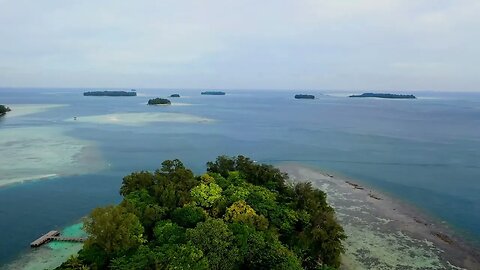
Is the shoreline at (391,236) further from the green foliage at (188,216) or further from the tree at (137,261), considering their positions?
the tree at (137,261)

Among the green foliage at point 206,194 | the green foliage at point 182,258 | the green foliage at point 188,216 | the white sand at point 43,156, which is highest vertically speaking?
the green foliage at point 206,194

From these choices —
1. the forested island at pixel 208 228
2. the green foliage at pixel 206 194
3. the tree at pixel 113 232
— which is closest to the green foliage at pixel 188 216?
the forested island at pixel 208 228

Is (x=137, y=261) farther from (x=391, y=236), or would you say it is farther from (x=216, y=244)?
(x=391, y=236)

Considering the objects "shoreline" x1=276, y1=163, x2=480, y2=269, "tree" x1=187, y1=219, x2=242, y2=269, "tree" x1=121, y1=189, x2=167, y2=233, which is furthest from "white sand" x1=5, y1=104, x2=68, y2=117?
"tree" x1=187, y1=219, x2=242, y2=269

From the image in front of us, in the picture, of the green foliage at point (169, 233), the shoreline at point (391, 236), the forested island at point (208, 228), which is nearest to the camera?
the forested island at point (208, 228)

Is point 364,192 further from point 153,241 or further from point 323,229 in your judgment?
point 153,241

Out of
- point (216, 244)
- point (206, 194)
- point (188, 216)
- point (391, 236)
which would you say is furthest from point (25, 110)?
point (391, 236)
